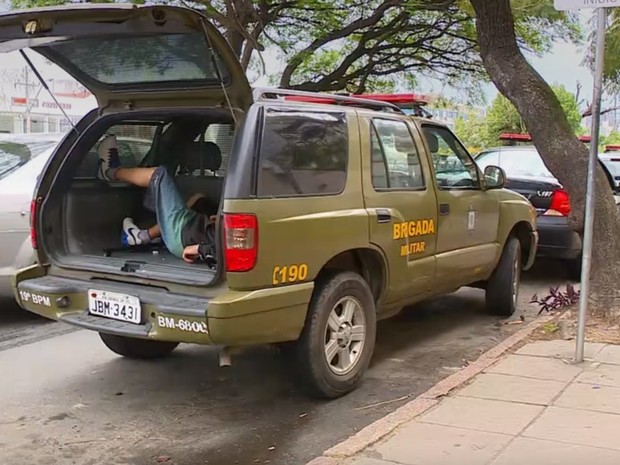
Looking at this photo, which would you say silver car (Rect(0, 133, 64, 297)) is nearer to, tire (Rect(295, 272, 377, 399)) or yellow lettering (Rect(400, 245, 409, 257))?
tire (Rect(295, 272, 377, 399))

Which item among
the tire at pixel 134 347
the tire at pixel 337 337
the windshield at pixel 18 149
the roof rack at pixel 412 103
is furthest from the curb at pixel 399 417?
the windshield at pixel 18 149

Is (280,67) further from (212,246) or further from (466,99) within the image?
(212,246)

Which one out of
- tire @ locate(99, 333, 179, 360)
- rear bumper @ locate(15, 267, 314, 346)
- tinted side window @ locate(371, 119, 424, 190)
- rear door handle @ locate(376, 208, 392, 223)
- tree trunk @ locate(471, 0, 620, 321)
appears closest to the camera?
rear bumper @ locate(15, 267, 314, 346)

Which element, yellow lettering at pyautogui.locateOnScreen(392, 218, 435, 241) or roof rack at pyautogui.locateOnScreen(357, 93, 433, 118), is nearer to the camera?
yellow lettering at pyautogui.locateOnScreen(392, 218, 435, 241)

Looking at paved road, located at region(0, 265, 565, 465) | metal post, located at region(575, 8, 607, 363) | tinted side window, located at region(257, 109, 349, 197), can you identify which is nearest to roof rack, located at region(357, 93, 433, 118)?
metal post, located at region(575, 8, 607, 363)

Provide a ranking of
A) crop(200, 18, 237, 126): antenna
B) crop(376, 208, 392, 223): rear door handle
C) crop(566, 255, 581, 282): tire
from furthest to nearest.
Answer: crop(566, 255, 581, 282): tire → crop(376, 208, 392, 223): rear door handle → crop(200, 18, 237, 126): antenna

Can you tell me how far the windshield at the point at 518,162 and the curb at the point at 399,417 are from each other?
174 inches

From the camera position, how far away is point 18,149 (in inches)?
296

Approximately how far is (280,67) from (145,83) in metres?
14.0

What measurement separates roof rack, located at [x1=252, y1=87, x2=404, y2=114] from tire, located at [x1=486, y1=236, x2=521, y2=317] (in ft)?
6.73

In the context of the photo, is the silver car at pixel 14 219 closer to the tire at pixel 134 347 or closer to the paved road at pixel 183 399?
the paved road at pixel 183 399

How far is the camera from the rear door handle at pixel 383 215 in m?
5.29

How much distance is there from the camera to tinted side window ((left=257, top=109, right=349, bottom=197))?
14.8ft

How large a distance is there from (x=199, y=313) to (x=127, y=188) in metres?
1.98
